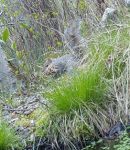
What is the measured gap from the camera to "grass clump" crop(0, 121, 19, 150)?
3318 mm

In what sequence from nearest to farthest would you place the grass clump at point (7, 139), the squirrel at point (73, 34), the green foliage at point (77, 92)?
the grass clump at point (7, 139), the green foliage at point (77, 92), the squirrel at point (73, 34)

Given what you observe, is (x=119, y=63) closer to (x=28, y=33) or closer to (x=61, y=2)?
(x=61, y=2)

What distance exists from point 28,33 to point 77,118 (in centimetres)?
377

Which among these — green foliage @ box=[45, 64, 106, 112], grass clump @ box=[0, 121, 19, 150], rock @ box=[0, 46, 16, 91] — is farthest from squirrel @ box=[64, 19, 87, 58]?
grass clump @ box=[0, 121, 19, 150]

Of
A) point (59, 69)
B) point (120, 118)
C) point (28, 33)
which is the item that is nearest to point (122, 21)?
point (59, 69)

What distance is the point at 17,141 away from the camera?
11.2 feet

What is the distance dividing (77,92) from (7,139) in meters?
0.72

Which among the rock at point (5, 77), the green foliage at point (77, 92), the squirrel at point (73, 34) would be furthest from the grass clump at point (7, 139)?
the squirrel at point (73, 34)

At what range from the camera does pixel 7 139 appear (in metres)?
3.34

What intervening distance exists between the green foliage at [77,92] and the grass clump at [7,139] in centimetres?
46

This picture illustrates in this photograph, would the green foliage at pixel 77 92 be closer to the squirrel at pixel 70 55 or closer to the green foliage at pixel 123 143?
the green foliage at pixel 123 143

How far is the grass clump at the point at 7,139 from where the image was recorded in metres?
3.32

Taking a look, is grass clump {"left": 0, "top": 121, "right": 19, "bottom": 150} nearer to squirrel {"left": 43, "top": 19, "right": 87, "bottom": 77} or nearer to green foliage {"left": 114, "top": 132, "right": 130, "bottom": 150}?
green foliage {"left": 114, "top": 132, "right": 130, "bottom": 150}

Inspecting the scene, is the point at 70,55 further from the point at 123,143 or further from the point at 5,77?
the point at 123,143
